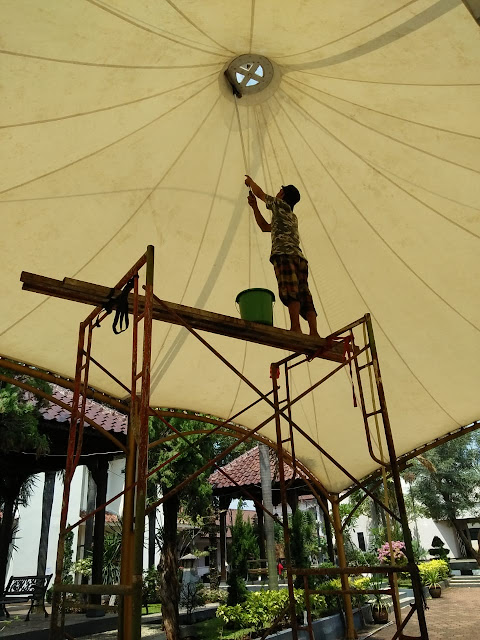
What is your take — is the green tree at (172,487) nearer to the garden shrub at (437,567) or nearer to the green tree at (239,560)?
the green tree at (239,560)

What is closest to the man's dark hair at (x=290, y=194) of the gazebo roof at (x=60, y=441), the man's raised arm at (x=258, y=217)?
the man's raised arm at (x=258, y=217)

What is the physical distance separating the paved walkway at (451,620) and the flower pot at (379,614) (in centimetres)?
Answer: 43

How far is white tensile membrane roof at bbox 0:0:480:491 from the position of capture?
374 cm

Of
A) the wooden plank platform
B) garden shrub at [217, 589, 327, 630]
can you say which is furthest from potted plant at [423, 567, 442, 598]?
the wooden plank platform

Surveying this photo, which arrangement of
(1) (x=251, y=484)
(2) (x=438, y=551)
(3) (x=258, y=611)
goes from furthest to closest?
(2) (x=438, y=551) → (1) (x=251, y=484) → (3) (x=258, y=611)

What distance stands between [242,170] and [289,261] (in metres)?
1.35

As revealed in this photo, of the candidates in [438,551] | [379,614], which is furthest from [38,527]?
[438,551]

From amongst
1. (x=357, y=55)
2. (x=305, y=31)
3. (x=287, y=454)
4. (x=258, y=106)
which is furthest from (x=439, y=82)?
(x=287, y=454)

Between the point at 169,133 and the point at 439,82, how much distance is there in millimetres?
2437

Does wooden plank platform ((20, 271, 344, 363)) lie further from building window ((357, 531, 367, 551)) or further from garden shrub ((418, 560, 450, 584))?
building window ((357, 531, 367, 551))

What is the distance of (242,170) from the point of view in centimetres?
522

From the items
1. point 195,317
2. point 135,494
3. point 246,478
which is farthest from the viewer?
point 246,478

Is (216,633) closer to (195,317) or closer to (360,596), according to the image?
(360,596)

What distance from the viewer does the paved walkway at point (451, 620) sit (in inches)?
371
